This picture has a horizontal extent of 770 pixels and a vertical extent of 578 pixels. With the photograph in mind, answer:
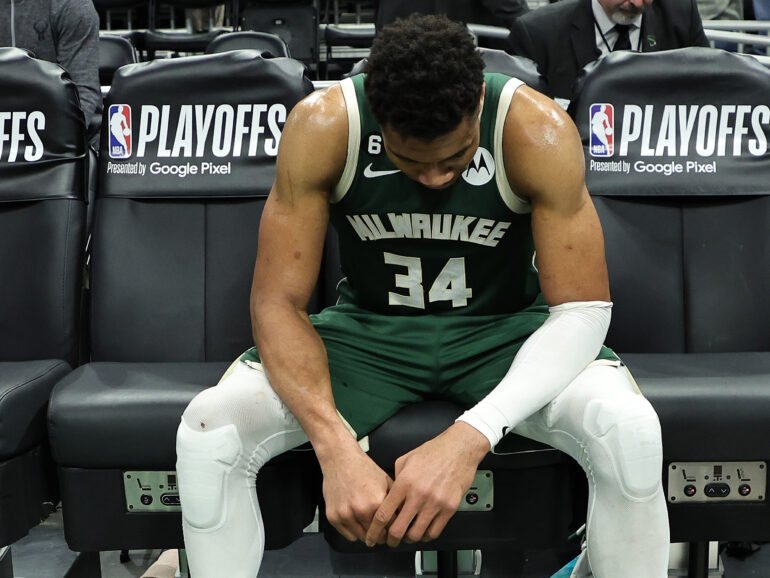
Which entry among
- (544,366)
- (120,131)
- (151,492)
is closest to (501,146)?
(544,366)

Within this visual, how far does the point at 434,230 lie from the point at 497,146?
0.55ft

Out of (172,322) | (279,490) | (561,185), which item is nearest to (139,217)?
(172,322)

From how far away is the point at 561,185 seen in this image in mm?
1433

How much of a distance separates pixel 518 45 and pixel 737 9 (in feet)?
8.61

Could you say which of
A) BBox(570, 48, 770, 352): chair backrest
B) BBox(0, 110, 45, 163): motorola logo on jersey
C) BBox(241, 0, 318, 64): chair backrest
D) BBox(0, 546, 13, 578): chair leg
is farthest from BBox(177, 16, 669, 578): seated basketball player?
BBox(241, 0, 318, 64): chair backrest

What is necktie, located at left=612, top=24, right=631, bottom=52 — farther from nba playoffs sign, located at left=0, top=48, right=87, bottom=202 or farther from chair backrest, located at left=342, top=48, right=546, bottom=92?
nba playoffs sign, located at left=0, top=48, right=87, bottom=202

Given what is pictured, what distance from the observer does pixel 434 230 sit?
1528 millimetres

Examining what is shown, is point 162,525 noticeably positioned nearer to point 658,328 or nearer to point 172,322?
point 172,322

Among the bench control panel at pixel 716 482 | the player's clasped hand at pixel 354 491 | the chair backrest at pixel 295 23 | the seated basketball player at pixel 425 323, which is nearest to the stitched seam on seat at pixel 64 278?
the seated basketball player at pixel 425 323

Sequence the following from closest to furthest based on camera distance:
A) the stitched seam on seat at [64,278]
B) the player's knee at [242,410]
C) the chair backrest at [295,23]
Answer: the player's knee at [242,410]
the stitched seam on seat at [64,278]
the chair backrest at [295,23]

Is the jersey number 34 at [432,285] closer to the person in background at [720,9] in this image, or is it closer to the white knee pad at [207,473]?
the white knee pad at [207,473]

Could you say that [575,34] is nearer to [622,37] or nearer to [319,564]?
[622,37]

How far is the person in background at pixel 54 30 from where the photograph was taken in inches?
113

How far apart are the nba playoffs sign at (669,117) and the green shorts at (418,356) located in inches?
21.4
